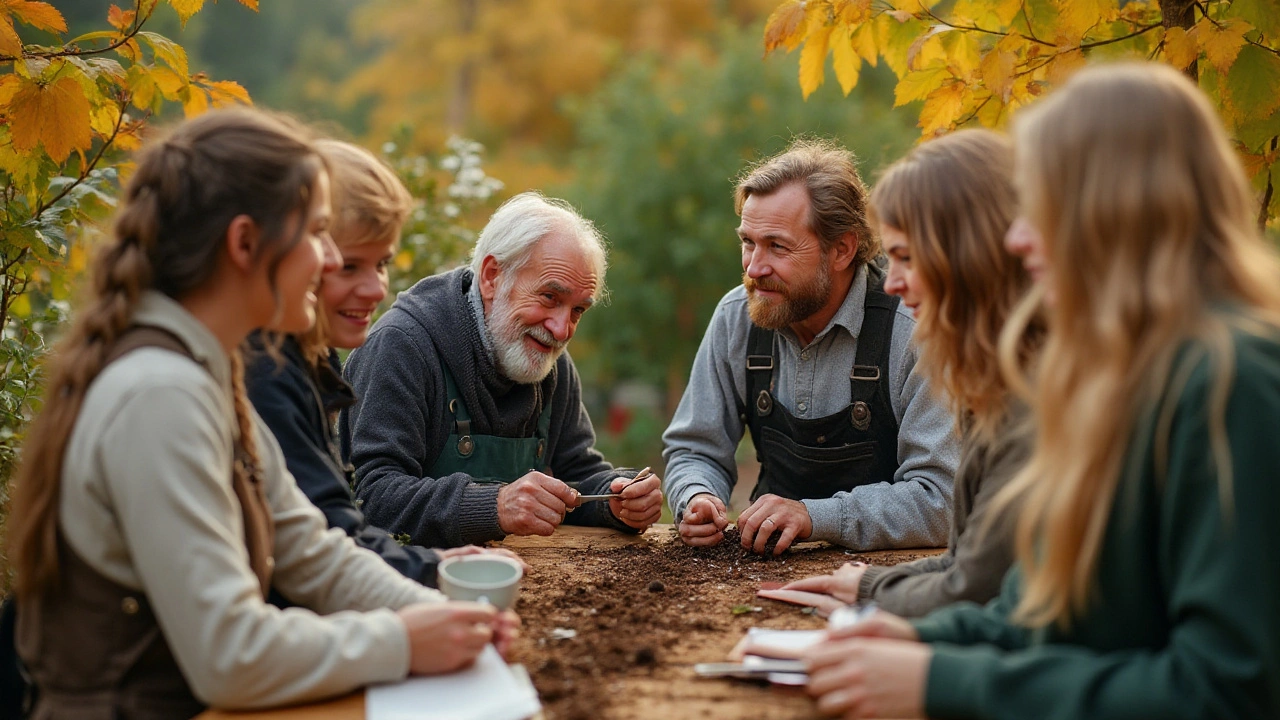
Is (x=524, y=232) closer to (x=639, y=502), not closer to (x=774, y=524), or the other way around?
(x=639, y=502)

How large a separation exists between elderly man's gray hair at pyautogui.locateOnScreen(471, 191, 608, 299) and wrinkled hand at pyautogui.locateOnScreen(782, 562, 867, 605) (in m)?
1.50

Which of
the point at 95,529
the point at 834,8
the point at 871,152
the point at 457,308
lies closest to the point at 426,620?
the point at 95,529

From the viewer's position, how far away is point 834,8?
137 inches

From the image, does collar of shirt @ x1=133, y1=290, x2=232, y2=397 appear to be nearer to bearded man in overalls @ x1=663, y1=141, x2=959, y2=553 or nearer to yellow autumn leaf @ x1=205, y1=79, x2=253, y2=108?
yellow autumn leaf @ x1=205, y1=79, x2=253, y2=108

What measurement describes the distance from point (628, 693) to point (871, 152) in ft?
31.0

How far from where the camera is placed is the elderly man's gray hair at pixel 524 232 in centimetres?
379

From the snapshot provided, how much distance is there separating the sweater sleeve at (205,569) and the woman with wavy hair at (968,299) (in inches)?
47.0

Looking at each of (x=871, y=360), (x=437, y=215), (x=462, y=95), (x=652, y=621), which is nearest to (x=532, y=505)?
(x=652, y=621)

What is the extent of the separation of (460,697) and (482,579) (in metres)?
0.41

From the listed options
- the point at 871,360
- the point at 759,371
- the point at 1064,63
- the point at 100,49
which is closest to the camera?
the point at 100,49

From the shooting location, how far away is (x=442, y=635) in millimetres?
2010

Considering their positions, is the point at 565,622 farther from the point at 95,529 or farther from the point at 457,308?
the point at 457,308

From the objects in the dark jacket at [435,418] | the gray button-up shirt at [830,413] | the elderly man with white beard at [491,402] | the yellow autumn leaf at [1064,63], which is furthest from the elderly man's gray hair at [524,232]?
the yellow autumn leaf at [1064,63]

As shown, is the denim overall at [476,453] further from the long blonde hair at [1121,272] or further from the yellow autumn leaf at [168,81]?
the long blonde hair at [1121,272]
